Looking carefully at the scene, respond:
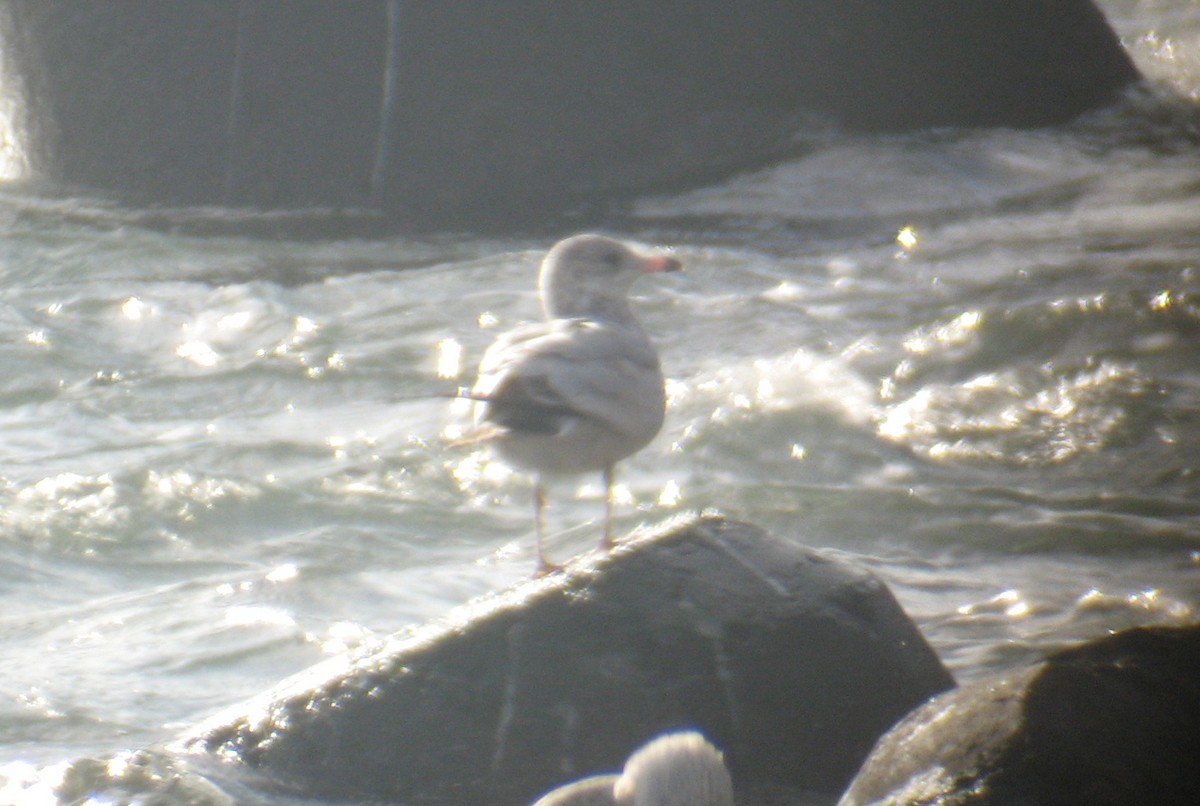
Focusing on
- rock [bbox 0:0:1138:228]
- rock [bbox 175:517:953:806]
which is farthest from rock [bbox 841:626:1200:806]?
rock [bbox 0:0:1138:228]

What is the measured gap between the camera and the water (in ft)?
20.8

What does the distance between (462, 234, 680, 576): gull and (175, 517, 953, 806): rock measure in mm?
516

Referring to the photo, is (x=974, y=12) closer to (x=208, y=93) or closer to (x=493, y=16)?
(x=493, y=16)

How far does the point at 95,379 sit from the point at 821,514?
4722mm

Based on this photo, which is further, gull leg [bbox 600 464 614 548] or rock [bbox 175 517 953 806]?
gull leg [bbox 600 464 614 548]

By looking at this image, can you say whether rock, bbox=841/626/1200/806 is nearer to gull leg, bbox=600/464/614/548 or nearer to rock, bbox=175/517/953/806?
rock, bbox=175/517/953/806

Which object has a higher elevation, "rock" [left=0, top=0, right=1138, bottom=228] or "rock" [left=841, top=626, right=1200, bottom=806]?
"rock" [left=0, top=0, right=1138, bottom=228]

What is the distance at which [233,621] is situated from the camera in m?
6.50

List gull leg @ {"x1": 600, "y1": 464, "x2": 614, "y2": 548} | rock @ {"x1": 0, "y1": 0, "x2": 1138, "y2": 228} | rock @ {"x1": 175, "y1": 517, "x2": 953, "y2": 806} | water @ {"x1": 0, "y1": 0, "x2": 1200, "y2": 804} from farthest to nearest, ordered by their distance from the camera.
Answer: rock @ {"x1": 0, "y1": 0, "x2": 1138, "y2": 228}
water @ {"x1": 0, "y1": 0, "x2": 1200, "y2": 804}
gull leg @ {"x1": 600, "y1": 464, "x2": 614, "y2": 548}
rock @ {"x1": 175, "y1": 517, "x2": 953, "y2": 806}

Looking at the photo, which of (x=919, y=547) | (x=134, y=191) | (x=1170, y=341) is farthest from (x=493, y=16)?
(x=919, y=547)

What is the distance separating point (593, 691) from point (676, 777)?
1.03m

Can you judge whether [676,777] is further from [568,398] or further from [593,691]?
[568,398]

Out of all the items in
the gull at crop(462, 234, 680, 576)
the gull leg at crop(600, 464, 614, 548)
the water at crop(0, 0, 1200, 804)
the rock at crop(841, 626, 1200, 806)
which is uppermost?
the gull at crop(462, 234, 680, 576)

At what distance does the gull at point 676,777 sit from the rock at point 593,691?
31.6 inches
